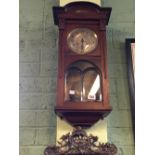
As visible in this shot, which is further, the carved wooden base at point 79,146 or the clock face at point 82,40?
the clock face at point 82,40

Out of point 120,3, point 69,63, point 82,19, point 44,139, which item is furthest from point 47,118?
point 120,3

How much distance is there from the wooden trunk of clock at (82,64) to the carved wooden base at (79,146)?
7cm

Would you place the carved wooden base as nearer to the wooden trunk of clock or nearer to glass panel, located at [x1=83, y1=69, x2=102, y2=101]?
the wooden trunk of clock

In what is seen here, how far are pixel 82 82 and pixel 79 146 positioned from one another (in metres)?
0.31

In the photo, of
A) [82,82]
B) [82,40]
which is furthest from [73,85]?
[82,40]

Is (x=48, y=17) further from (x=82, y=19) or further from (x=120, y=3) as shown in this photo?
(x=120, y=3)

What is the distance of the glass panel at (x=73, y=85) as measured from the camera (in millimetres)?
1523

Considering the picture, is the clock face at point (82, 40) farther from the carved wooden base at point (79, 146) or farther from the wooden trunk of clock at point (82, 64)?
the carved wooden base at point (79, 146)

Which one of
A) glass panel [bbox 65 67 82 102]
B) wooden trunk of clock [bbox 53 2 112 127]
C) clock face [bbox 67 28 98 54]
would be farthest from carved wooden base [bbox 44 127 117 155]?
clock face [bbox 67 28 98 54]

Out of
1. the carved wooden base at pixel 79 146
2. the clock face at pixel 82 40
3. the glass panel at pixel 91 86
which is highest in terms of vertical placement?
the clock face at pixel 82 40

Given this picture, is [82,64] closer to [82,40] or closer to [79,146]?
[82,40]

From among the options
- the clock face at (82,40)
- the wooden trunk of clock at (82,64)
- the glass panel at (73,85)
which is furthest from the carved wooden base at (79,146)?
the clock face at (82,40)

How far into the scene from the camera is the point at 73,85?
155 cm

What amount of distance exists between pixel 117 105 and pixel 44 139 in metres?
0.43
